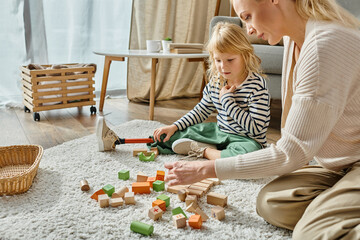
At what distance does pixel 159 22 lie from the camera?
2.86 m

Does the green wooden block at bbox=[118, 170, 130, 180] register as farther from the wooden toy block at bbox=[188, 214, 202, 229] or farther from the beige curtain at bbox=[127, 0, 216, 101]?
the beige curtain at bbox=[127, 0, 216, 101]

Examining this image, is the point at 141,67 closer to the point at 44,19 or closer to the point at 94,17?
the point at 94,17

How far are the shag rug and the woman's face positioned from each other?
1.76 feet

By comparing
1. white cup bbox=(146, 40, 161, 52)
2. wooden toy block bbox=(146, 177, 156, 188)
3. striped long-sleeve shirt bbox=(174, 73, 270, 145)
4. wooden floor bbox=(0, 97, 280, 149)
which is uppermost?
white cup bbox=(146, 40, 161, 52)

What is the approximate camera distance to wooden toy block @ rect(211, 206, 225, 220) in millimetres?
1070

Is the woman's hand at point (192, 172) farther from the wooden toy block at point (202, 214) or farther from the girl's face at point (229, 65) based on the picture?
the girl's face at point (229, 65)

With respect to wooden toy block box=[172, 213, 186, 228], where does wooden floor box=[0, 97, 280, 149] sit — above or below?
below

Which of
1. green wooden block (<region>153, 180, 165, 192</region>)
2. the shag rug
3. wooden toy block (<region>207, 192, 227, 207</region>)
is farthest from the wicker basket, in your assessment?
wooden toy block (<region>207, 192, 227, 207</region>)

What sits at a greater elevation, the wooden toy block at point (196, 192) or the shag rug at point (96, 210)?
the wooden toy block at point (196, 192)

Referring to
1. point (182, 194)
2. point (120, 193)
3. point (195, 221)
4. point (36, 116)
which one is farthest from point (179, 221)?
point (36, 116)

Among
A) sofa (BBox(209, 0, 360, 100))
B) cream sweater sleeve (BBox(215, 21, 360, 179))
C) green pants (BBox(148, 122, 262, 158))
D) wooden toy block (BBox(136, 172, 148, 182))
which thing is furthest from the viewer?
sofa (BBox(209, 0, 360, 100))

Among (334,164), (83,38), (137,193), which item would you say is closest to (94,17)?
(83,38)

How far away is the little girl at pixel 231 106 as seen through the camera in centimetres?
154

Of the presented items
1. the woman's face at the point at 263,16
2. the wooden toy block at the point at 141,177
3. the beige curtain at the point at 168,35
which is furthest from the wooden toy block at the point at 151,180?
the beige curtain at the point at 168,35
